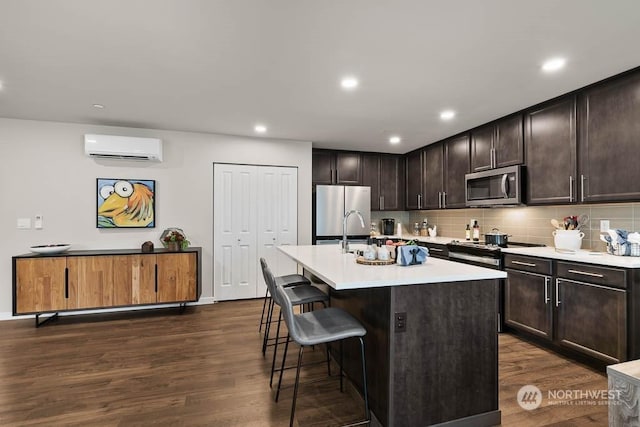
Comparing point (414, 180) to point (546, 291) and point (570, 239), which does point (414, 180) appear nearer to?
point (570, 239)

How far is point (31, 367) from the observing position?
8.41ft

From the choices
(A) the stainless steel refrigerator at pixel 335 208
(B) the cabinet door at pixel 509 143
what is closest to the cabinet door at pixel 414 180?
(A) the stainless steel refrigerator at pixel 335 208

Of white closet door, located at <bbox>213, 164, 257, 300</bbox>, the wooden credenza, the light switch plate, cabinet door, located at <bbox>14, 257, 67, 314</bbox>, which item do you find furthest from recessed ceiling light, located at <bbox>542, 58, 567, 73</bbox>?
the light switch plate

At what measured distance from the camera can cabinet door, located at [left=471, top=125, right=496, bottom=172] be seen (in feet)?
12.6

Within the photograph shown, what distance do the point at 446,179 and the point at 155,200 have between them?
4.12 meters

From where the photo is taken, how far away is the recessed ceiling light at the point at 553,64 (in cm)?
231

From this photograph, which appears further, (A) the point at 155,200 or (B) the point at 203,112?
(A) the point at 155,200

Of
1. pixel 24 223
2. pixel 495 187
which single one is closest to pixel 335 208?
pixel 495 187

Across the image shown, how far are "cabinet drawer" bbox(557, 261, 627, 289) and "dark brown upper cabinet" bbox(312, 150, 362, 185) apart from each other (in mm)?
3308

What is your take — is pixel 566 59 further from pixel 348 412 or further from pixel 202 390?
pixel 202 390

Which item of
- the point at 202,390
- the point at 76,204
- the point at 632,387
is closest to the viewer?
the point at 632,387

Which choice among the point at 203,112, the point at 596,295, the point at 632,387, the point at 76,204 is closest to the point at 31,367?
the point at 76,204

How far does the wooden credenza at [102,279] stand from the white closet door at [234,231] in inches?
20.8

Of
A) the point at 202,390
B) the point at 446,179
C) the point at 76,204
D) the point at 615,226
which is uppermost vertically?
the point at 446,179
